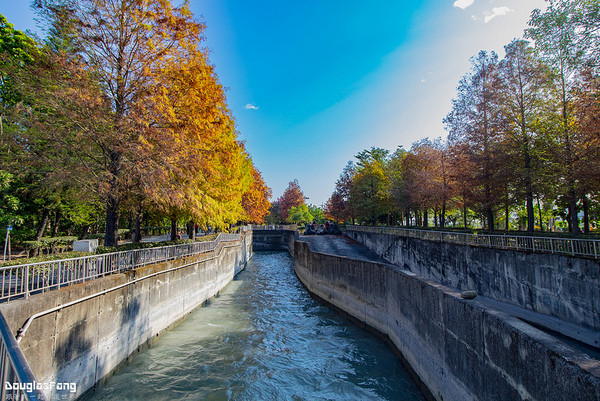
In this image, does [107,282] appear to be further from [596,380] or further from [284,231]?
[284,231]

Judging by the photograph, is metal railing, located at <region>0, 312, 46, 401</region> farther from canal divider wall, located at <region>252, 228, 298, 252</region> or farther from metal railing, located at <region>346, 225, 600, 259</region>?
canal divider wall, located at <region>252, 228, 298, 252</region>

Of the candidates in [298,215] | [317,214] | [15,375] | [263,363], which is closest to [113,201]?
[263,363]

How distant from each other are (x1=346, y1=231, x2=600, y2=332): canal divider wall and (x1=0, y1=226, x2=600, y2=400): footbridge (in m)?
0.04

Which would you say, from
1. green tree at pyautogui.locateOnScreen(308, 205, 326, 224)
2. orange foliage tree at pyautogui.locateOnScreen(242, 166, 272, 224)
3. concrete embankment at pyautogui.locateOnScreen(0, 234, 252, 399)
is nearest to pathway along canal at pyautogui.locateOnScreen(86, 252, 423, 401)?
concrete embankment at pyautogui.locateOnScreen(0, 234, 252, 399)

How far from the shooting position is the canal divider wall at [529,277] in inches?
352

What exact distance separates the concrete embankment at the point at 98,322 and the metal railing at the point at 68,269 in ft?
1.25

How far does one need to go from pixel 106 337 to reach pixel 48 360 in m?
2.13

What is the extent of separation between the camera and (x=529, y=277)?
11.0m

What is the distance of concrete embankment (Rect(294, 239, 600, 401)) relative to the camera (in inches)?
144

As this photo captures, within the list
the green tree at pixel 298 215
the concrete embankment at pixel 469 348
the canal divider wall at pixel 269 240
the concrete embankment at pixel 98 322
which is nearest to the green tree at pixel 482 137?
the concrete embankment at pixel 469 348

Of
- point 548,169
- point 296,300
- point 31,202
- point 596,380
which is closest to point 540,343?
point 596,380

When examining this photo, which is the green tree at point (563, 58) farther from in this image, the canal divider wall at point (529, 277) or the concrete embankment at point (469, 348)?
the concrete embankment at point (469, 348)

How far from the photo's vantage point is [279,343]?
11086 mm

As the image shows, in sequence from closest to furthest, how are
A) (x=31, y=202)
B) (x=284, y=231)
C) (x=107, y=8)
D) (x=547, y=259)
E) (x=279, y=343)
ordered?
(x=547, y=259) → (x=279, y=343) → (x=107, y=8) → (x=31, y=202) → (x=284, y=231)
